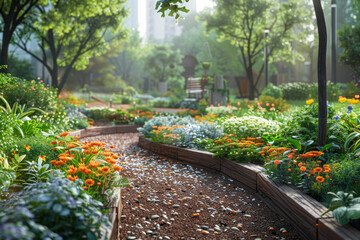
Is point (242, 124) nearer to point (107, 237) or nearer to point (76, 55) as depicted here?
point (107, 237)

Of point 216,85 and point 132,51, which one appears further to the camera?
point 132,51

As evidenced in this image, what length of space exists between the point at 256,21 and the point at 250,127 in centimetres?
1394

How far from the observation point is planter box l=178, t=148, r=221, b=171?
17.9 feet

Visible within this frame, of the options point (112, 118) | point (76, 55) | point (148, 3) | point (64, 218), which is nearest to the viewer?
point (64, 218)

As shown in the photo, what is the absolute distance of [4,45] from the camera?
1081 cm

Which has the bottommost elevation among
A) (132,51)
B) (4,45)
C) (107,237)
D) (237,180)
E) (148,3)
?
(237,180)

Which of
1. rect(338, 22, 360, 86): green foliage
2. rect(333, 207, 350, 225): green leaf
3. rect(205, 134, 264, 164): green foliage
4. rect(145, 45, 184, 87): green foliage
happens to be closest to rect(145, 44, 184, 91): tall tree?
rect(145, 45, 184, 87): green foliage

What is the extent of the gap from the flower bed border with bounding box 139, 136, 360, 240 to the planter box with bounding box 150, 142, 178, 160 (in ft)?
1.51

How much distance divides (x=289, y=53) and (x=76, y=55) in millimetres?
11651

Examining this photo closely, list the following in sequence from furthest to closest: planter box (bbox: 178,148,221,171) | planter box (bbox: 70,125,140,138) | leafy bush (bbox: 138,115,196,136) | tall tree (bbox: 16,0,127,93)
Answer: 1. tall tree (bbox: 16,0,127,93)
2. planter box (bbox: 70,125,140,138)
3. leafy bush (bbox: 138,115,196,136)
4. planter box (bbox: 178,148,221,171)

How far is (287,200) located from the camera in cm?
340

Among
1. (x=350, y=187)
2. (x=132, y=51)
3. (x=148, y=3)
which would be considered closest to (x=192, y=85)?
(x=350, y=187)

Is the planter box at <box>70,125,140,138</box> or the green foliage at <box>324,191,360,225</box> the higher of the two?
the green foliage at <box>324,191,360,225</box>

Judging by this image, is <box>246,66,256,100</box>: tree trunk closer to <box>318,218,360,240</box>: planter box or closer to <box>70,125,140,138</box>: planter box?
<box>70,125,140,138</box>: planter box
